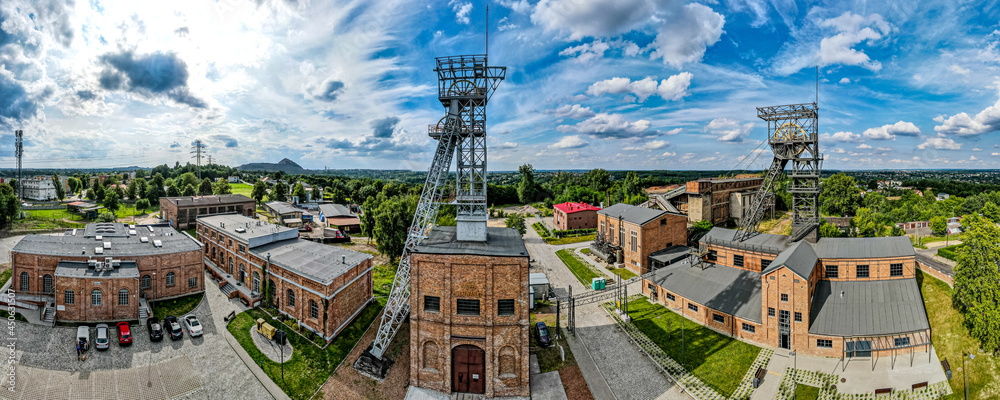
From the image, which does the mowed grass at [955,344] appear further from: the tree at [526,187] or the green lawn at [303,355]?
the tree at [526,187]

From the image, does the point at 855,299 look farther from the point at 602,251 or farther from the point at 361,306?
the point at 361,306

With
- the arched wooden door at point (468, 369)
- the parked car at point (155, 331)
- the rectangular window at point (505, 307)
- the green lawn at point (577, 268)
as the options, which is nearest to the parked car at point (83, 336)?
the parked car at point (155, 331)

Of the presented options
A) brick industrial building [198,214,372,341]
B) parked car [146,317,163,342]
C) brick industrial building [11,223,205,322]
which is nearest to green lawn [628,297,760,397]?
brick industrial building [198,214,372,341]

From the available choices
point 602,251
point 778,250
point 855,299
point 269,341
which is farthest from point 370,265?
point 855,299

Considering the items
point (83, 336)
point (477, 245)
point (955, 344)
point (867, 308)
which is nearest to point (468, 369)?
point (477, 245)

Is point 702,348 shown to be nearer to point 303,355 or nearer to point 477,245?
point 477,245

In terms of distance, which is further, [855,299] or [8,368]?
[855,299]

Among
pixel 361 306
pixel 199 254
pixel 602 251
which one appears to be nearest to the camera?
pixel 361 306

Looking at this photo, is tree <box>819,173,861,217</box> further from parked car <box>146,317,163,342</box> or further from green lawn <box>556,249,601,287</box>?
parked car <box>146,317,163,342</box>
